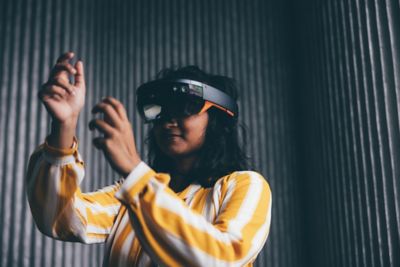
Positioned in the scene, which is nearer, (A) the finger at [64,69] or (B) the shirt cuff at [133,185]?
(B) the shirt cuff at [133,185]

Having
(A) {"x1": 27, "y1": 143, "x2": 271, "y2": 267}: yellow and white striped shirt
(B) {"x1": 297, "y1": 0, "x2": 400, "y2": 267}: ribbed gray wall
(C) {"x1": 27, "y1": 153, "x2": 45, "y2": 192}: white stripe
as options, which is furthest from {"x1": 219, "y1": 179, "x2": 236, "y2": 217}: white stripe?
(B) {"x1": 297, "y1": 0, "x2": 400, "y2": 267}: ribbed gray wall

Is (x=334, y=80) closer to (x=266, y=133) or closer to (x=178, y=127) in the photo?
(x=266, y=133)

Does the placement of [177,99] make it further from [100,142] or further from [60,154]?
[100,142]

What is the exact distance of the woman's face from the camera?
4.73 ft

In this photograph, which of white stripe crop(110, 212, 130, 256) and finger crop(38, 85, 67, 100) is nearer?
finger crop(38, 85, 67, 100)

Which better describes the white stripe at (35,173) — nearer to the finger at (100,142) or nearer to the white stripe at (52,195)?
the white stripe at (52,195)

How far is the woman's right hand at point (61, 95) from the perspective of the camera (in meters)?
1.05

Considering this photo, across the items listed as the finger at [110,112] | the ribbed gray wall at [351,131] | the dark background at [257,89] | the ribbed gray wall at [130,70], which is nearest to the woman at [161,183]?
the finger at [110,112]

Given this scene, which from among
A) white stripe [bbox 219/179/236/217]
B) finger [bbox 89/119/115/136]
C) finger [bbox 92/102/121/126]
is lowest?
white stripe [bbox 219/179/236/217]

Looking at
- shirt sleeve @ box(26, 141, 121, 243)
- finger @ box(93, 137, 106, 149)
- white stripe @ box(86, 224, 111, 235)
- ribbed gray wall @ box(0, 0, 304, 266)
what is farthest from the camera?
ribbed gray wall @ box(0, 0, 304, 266)

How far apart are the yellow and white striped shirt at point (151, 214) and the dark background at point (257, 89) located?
935 millimetres

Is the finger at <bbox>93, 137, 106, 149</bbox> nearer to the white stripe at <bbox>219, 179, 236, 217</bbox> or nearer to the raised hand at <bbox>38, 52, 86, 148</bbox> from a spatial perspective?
the raised hand at <bbox>38, 52, 86, 148</bbox>

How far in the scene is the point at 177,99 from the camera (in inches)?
56.9

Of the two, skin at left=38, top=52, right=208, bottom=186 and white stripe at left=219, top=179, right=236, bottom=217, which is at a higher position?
skin at left=38, top=52, right=208, bottom=186
